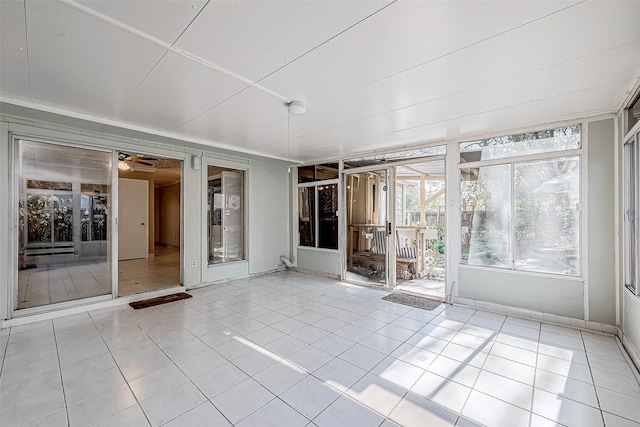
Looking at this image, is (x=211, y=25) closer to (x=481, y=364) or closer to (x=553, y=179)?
(x=481, y=364)

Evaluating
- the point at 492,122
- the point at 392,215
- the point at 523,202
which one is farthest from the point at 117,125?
the point at 523,202

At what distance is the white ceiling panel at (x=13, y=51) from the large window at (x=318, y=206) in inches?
180

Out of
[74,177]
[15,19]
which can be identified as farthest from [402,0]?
[74,177]

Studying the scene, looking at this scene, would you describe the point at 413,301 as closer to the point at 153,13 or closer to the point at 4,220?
the point at 153,13

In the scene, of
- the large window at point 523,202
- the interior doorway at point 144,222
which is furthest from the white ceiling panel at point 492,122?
the interior doorway at point 144,222

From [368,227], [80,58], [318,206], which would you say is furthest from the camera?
[318,206]

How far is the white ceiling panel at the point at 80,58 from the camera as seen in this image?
1725mm

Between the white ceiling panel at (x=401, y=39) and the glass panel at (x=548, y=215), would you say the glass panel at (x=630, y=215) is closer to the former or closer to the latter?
the glass panel at (x=548, y=215)

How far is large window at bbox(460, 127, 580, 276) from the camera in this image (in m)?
3.40

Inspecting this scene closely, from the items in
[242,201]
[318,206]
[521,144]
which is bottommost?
[318,206]

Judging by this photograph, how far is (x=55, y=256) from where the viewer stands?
392 cm

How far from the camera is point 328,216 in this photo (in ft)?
19.8

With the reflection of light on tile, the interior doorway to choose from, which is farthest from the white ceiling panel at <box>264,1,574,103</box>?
the interior doorway

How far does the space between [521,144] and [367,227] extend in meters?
2.80
